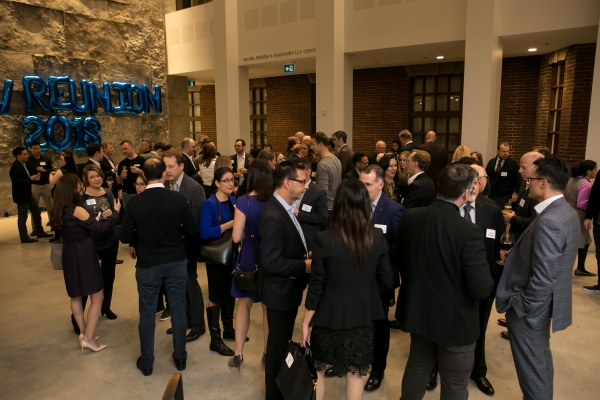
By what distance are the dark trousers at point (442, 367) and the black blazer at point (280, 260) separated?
0.79 meters

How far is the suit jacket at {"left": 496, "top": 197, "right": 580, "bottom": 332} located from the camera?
7.80ft

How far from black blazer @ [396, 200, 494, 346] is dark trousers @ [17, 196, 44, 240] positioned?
24.0 ft

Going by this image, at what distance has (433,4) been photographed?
27.2 ft

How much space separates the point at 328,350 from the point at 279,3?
964 cm

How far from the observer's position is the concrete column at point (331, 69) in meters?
9.31

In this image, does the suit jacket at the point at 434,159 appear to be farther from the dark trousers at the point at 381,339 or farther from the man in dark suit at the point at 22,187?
the man in dark suit at the point at 22,187

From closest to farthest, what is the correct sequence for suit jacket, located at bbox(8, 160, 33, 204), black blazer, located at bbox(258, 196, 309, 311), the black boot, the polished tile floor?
black blazer, located at bbox(258, 196, 309, 311) → the polished tile floor → the black boot → suit jacket, located at bbox(8, 160, 33, 204)

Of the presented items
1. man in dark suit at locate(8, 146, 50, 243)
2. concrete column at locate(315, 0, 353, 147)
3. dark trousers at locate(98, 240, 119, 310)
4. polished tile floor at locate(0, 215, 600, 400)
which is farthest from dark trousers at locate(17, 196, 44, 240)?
concrete column at locate(315, 0, 353, 147)

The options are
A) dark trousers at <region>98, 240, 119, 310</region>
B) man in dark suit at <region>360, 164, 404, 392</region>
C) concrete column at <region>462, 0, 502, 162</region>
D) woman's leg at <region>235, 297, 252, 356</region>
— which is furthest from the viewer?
concrete column at <region>462, 0, 502, 162</region>

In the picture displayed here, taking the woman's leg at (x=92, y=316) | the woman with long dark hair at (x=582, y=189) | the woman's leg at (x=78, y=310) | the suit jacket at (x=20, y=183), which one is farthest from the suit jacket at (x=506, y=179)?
the suit jacket at (x=20, y=183)

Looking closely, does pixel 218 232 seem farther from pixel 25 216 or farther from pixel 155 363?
pixel 25 216

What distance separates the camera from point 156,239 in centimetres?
325

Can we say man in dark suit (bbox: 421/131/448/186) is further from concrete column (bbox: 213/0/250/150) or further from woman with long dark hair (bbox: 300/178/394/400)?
concrete column (bbox: 213/0/250/150)

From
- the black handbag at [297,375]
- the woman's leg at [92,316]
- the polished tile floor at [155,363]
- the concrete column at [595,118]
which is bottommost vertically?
the polished tile floor at [155,363]
